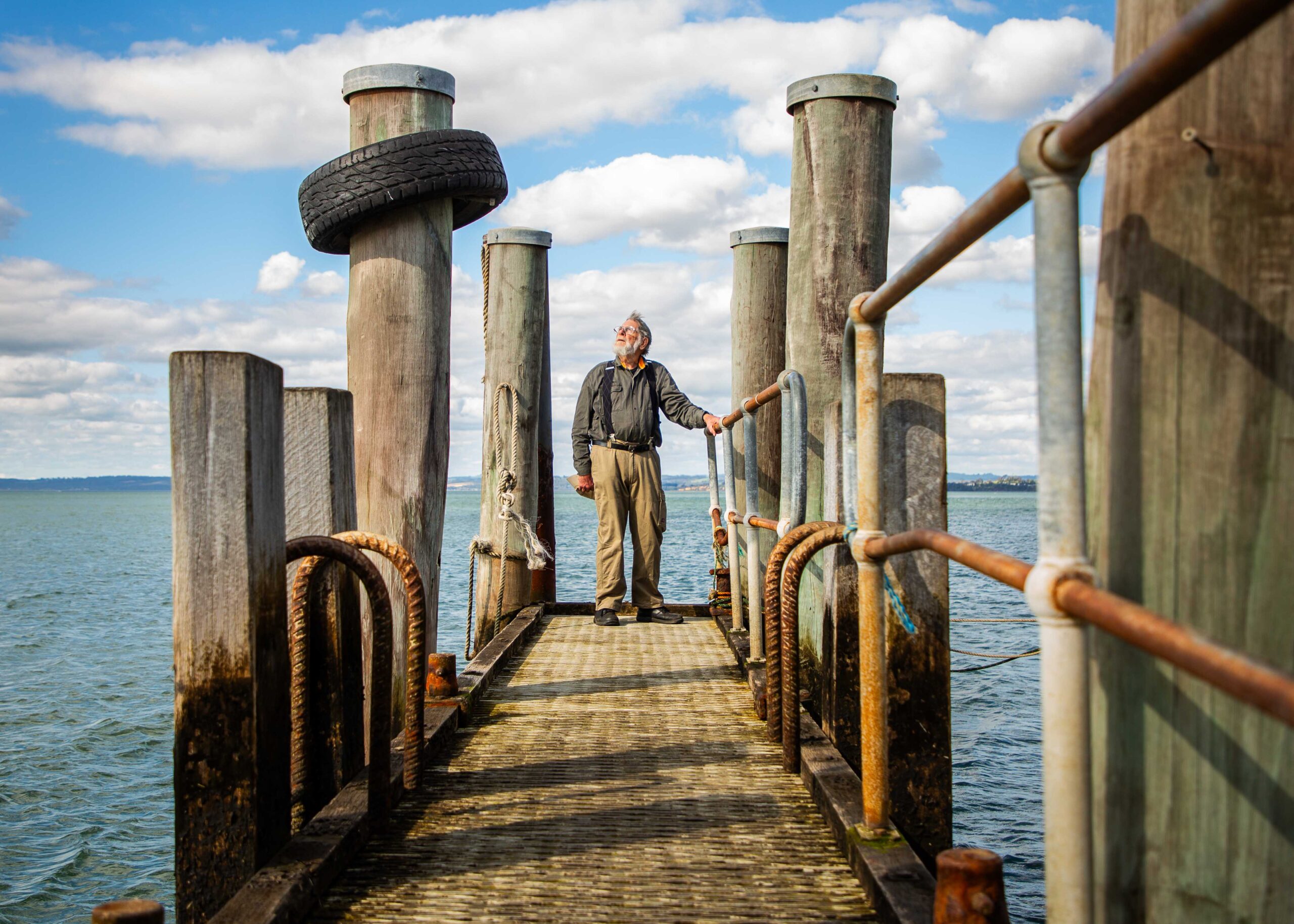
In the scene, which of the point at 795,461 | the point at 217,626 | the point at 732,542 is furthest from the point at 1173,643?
the point at 732,542

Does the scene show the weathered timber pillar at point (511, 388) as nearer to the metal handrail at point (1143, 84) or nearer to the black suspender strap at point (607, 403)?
the black suspender strap at point (607, 403)

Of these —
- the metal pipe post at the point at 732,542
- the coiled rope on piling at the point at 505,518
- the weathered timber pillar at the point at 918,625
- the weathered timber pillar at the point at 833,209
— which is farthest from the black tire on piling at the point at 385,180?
the coiled rope on piling at the point at 505,518

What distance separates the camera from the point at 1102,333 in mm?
1433

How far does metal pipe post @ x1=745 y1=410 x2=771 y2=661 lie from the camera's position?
5.01 meters

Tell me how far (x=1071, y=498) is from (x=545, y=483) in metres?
7.39

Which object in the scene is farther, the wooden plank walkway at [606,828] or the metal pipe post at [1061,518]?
the wooden plank walkway at [606,828]

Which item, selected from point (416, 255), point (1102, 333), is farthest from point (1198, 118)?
point (416, 255)

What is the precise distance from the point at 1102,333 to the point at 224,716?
6.43 ft

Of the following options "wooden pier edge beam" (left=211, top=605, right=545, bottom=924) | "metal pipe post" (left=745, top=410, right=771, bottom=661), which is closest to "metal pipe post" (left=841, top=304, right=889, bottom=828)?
"wooden pier edge beam" (left=211, top=605, right=545, bottom=924)

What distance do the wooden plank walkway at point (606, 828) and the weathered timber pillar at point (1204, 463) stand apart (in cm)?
123

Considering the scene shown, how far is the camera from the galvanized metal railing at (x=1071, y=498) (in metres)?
1.04

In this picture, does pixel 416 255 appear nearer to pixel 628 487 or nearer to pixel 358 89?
pixel 358 89

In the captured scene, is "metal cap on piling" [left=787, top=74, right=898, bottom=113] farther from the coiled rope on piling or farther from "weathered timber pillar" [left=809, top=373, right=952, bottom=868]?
the coiled rope on piling

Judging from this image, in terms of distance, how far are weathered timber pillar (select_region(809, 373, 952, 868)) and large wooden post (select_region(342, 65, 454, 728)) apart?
1679mm
